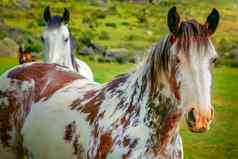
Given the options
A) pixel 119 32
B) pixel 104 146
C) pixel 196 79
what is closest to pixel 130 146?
pixel 104 146

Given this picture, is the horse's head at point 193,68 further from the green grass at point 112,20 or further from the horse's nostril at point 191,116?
the green grass at point 112,20

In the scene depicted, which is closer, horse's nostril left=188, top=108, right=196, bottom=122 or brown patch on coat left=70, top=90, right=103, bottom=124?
horse's nostril left=188, top=108, right=196, bottom=122

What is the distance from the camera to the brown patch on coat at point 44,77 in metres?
5.02

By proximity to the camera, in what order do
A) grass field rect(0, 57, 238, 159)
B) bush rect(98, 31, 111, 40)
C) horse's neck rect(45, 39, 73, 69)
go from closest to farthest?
horse's neck rect(45, 39, 73, 69) < grass field rect(0, 57, 238, 159) < bush rect(98, 31, 111, 40)

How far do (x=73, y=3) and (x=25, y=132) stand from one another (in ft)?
43.3

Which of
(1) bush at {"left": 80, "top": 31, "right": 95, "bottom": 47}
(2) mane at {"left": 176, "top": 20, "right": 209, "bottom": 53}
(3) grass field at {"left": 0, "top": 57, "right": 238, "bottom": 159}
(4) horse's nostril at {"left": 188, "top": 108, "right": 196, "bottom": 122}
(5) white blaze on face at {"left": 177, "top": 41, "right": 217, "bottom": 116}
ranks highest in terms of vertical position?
(2) mane at {"left": 176, "top": 20, "right": 209, "bottom": 53}

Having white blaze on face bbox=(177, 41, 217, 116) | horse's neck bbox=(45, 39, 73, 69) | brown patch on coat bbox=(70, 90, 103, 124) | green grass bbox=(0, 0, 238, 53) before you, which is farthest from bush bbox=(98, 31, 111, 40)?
white blaze on face bbox=(177, 41, 217, 116)

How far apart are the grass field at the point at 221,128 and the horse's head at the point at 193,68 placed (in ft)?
10.4

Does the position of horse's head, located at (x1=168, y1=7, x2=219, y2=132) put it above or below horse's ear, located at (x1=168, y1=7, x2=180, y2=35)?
below

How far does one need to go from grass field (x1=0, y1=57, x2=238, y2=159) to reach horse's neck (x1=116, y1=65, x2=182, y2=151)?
2.85m

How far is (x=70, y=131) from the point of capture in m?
4.39

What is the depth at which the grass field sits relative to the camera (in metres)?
9.16

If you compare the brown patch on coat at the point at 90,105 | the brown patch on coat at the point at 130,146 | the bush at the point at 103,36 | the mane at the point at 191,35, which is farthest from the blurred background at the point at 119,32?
the mane at the point at 191,35

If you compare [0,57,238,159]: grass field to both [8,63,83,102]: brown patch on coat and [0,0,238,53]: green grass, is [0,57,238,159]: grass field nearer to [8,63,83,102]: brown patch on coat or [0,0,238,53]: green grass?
[0,0,238,53]: green grass
